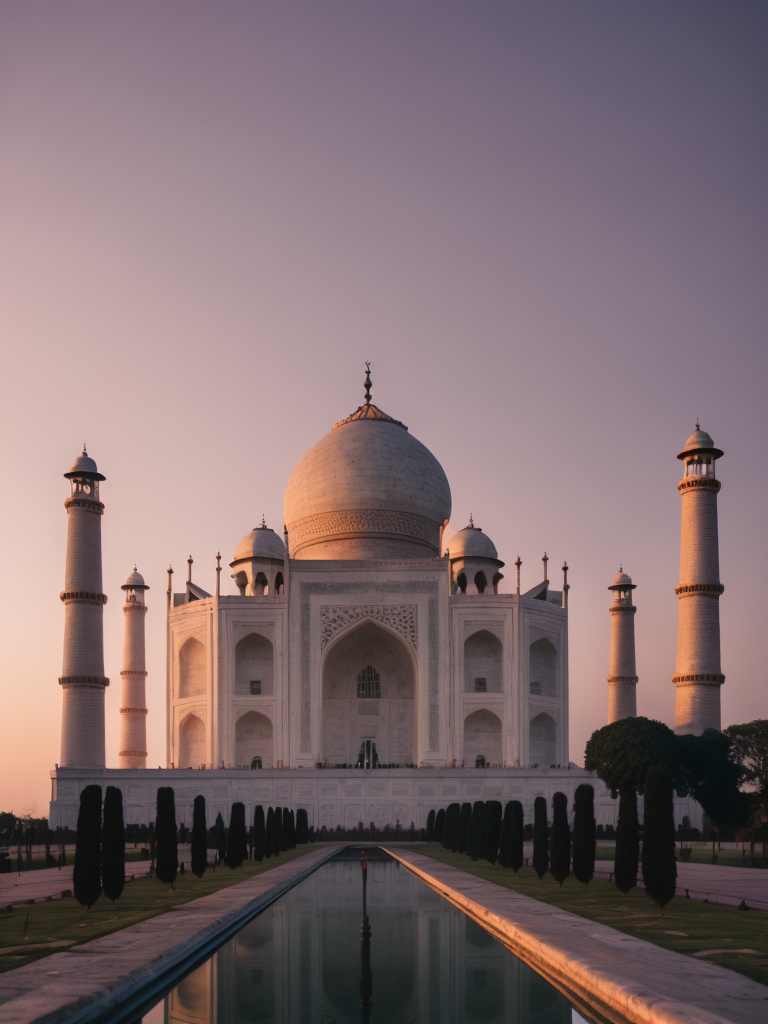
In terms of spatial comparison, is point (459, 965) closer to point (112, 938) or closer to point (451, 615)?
point (112, 938)

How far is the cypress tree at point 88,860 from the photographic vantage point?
422 inches

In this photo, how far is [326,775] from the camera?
28.0 m

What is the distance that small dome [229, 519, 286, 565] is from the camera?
121ft

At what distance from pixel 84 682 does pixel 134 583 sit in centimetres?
964

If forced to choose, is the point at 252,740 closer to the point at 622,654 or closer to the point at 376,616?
the point at 376,616

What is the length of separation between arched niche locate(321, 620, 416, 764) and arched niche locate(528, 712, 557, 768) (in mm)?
3721

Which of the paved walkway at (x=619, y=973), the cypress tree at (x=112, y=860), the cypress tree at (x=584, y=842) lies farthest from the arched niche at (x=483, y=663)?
the paved walkway at (x=619, y=973)

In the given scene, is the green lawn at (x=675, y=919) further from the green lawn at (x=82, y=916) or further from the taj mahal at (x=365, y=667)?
the taj mahal at (x=365, y=667)

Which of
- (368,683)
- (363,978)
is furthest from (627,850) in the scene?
(368,683)

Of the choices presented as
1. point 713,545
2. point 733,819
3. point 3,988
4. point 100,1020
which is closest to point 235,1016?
point 100,1020

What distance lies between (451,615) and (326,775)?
722 centimetres

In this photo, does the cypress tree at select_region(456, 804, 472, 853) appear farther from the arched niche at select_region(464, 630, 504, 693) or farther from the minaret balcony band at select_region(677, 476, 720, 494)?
the minaret balcony band at select_region(677, 476, 720, 494)

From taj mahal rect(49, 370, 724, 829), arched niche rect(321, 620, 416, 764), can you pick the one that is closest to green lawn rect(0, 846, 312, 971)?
taj mahal rect(49, 370, 724, 829)

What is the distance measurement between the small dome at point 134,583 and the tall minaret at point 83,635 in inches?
318
